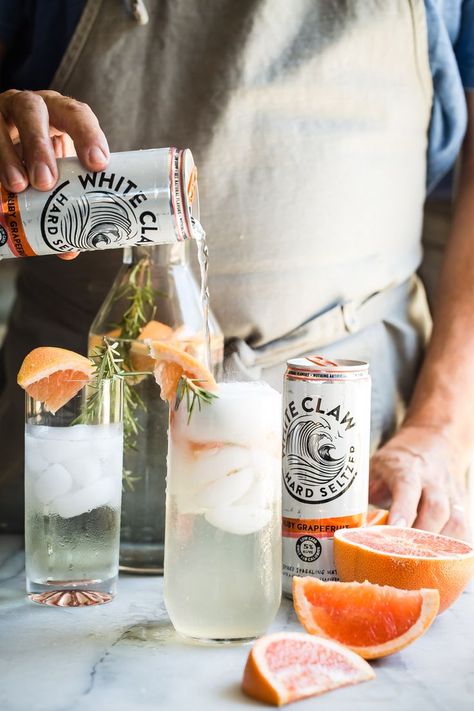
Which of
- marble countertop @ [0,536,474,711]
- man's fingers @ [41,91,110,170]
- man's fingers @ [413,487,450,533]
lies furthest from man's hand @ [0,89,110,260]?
man's fingers @ [413,487,450,533]

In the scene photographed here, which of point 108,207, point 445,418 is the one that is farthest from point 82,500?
point 445,418

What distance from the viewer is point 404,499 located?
1328mm

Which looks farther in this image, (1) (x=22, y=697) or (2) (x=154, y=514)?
(2) (x=154, y=514)

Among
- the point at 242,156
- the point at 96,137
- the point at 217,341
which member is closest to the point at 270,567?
the point at 217,341

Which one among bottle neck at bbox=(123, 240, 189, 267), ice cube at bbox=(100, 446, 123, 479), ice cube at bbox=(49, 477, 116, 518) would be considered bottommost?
ice cube at bbox=(49, 477, 116, 518)

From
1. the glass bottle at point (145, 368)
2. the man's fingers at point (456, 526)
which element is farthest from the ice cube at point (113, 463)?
the man's fingers at point (456, 526)

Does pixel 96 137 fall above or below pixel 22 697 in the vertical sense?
above

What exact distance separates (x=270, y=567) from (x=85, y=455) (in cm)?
25

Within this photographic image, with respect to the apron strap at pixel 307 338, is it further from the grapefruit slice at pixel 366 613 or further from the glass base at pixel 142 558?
the grapefruit slice at pixel 366 613

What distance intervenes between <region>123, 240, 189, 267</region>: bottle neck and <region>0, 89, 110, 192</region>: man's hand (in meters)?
0.19

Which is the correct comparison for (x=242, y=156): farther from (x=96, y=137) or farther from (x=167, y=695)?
(x=167, y=695)

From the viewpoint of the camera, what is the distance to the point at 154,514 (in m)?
1.30

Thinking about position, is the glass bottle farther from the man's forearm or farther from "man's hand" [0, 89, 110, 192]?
the man's forearm

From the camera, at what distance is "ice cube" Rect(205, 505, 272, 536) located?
1012mm
